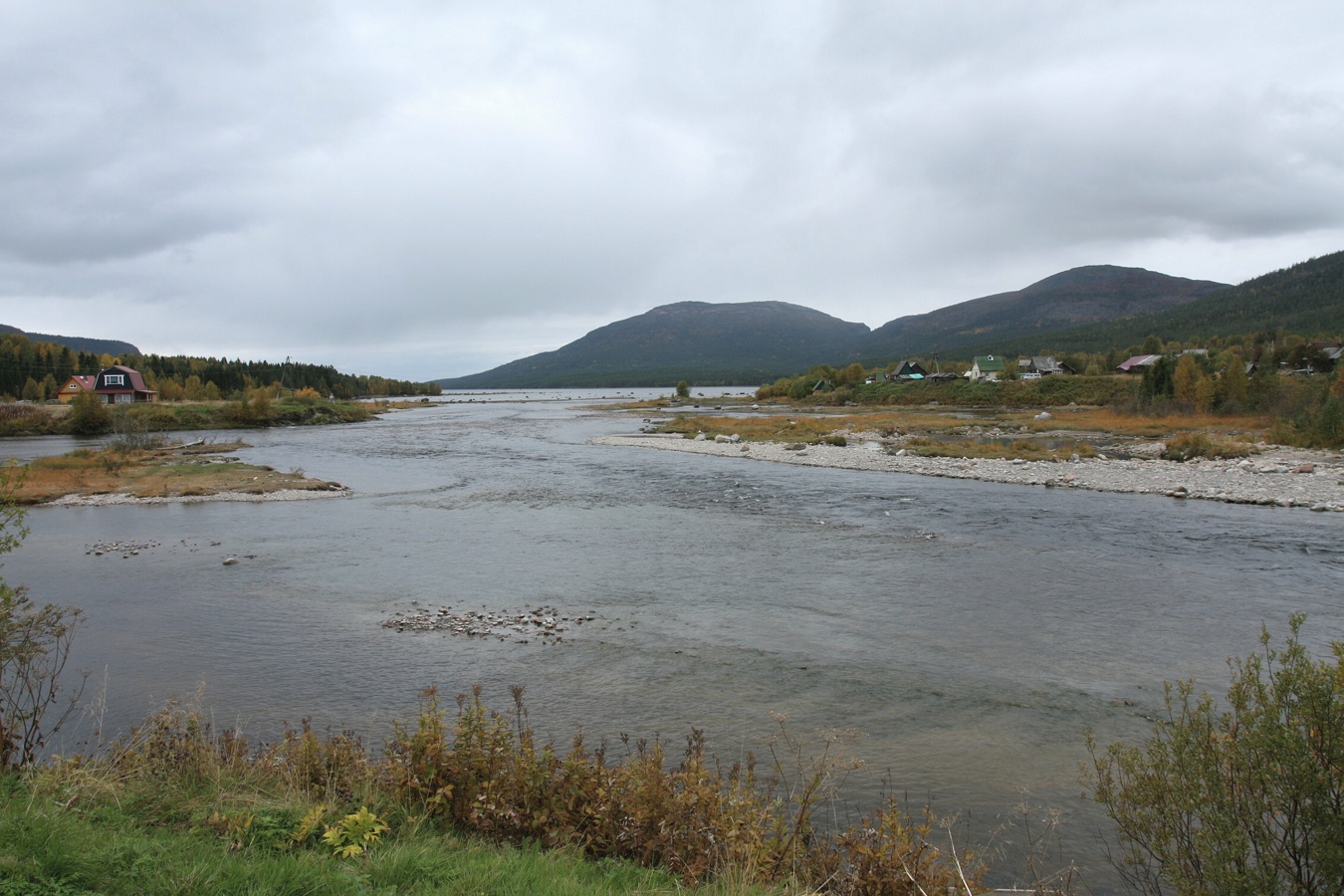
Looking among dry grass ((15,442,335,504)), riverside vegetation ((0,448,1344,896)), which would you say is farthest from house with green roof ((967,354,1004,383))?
riverside vegetation ((0,448,1344,896))

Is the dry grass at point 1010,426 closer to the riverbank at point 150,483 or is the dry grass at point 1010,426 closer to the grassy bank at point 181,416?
the riverbank at point 150,483

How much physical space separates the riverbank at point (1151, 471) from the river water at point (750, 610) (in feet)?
7.40

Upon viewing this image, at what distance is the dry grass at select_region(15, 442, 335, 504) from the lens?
96.2 feet

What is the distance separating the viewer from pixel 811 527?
21375 millimetres

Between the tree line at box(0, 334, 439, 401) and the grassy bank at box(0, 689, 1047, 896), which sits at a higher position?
the tree line at box(0, 334, 439, 401)

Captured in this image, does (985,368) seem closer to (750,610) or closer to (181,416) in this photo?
(181,416)

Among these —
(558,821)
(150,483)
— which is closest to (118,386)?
(150,483)

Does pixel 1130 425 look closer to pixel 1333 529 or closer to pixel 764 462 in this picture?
pixel 764 462

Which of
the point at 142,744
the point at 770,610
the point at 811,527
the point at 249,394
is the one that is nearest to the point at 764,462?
the point at 811,527

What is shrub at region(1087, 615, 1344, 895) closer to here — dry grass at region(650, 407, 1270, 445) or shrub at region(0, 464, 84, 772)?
shrub at region(0, 464, 84, 772)

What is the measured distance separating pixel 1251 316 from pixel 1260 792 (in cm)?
16378

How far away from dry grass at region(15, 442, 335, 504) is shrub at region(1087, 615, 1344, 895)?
30909 mm

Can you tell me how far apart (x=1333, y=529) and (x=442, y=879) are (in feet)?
80.2

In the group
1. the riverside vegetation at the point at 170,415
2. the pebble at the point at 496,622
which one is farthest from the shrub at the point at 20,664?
the riverside vegetation at the point at 170,415
